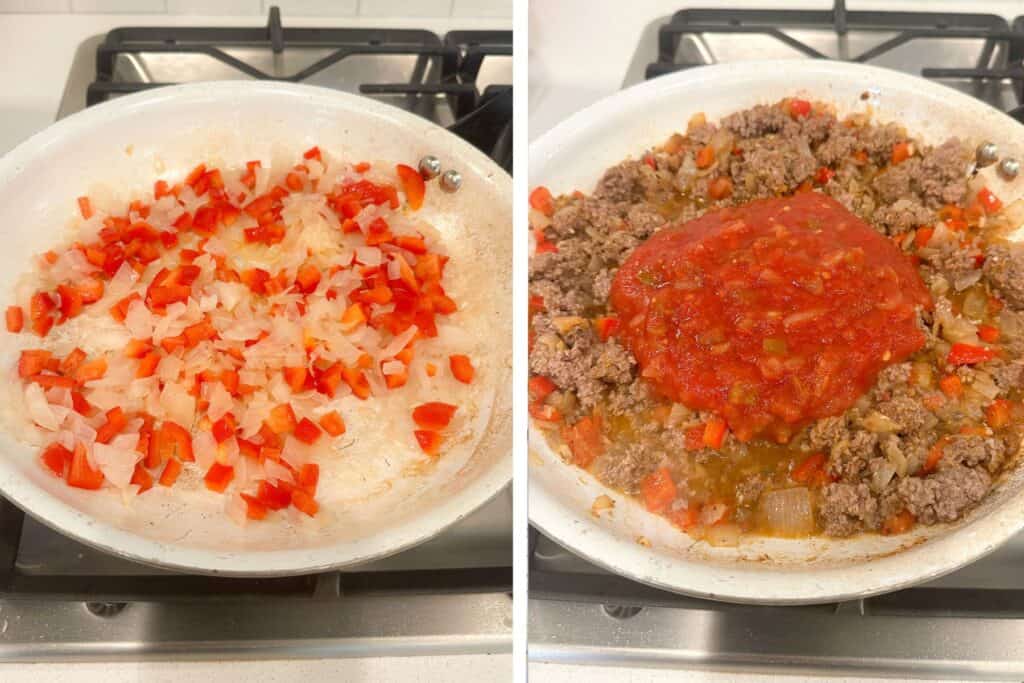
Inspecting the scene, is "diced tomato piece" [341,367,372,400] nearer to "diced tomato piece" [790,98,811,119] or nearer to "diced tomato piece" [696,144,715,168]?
"diced tomato piece" [696,144,715,168]

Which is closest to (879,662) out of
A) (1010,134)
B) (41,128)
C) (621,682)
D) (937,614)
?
(937,614)

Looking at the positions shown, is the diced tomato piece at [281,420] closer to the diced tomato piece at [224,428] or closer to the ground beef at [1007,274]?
the diced tomato piece at [224,428]

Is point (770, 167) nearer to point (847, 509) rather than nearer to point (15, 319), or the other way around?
point (847, 509)

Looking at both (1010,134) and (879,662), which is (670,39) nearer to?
(1010,134)

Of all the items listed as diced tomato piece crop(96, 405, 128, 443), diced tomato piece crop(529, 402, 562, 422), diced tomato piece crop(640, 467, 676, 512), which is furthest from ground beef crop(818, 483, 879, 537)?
diced tomato piece crop(96, 405, 128, 443)

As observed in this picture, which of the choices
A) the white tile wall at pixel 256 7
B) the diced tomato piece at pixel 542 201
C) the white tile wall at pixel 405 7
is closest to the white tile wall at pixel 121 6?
the white tile wall at pixel 256 7
